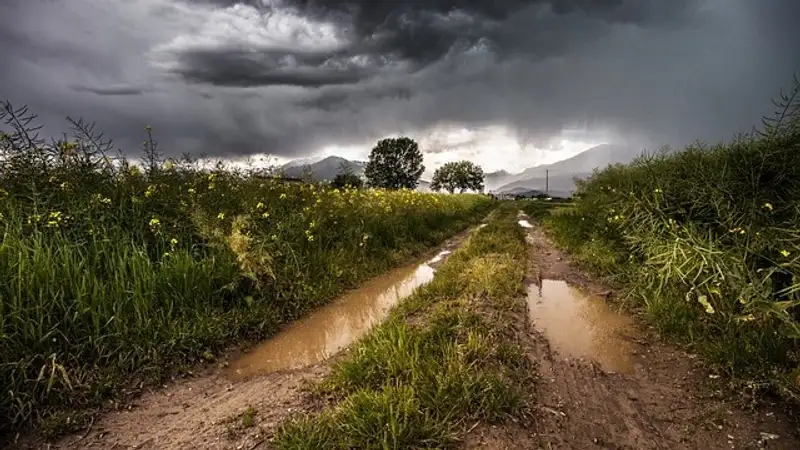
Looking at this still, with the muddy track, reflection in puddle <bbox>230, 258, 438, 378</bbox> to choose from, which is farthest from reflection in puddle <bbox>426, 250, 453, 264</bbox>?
the muddy track

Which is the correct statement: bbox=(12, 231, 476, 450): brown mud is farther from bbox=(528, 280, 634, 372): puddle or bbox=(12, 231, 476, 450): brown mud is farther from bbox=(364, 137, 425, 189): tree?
bbox=(364, 137, 425, 189): tree

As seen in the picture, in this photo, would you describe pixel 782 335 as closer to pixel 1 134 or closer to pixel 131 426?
pixel 131 426

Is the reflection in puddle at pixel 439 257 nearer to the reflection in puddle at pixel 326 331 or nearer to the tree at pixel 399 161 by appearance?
the reflection in puddle at pixel 326 331

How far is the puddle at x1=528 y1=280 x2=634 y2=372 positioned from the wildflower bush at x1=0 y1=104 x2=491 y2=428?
358cm

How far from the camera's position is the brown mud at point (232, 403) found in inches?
141

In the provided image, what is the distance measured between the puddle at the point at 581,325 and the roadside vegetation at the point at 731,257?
560 millimetres

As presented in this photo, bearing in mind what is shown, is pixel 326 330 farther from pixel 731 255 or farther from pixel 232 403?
pixel 731 255

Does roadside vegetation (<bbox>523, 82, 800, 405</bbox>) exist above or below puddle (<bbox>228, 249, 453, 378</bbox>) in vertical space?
above

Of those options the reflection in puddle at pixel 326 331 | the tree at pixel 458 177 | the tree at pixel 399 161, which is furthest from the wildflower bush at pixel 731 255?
the tree at pixel 458 177

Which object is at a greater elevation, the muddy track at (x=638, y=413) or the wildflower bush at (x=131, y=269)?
the wildflower bush at (x=131, y=269)

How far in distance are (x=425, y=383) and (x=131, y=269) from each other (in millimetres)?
4075

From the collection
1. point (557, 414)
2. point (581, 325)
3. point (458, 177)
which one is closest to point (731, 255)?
point (581, 325)

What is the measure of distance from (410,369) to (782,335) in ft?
11.9

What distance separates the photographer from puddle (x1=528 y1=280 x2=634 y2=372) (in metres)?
5.33
